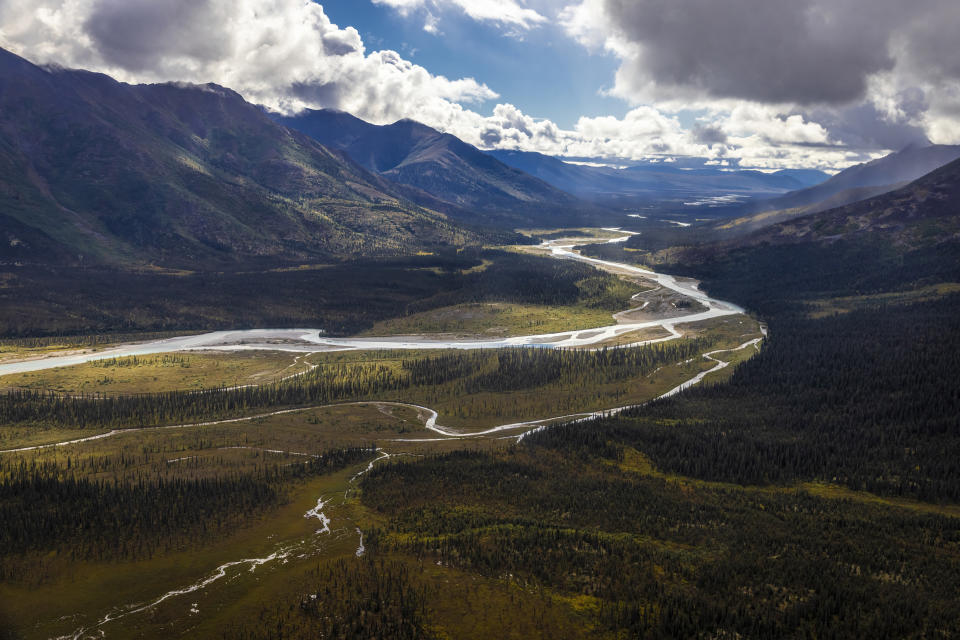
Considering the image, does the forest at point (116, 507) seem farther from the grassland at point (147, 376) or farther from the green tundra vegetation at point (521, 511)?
the grassland at point (147, 376)

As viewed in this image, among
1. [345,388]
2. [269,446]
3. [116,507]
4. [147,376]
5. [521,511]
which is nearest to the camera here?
[116,507]

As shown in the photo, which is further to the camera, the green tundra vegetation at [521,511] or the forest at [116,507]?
the forest at [116,507]

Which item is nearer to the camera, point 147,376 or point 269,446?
point 269,446

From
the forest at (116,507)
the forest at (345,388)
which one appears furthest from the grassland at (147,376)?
the forest at (116,507)

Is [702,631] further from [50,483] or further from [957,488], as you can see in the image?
[50,483]

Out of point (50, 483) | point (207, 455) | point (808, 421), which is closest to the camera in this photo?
point (50, 483)

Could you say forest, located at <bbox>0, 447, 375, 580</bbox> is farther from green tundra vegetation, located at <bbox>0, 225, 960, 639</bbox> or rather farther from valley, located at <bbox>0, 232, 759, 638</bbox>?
valley, located at <bbox>0, 232, 759, 638</bbox>

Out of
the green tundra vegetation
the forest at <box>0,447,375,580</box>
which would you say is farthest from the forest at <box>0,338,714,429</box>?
the forest at <box>0,447,375,580</box>

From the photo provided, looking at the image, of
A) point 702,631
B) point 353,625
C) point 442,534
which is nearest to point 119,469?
point 442,534

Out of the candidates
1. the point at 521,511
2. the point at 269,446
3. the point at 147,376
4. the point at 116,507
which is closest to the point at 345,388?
the point at 269,446

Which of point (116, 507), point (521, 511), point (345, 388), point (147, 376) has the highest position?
point (147, 376)

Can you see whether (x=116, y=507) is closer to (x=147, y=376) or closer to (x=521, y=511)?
(x=521, y=511)
